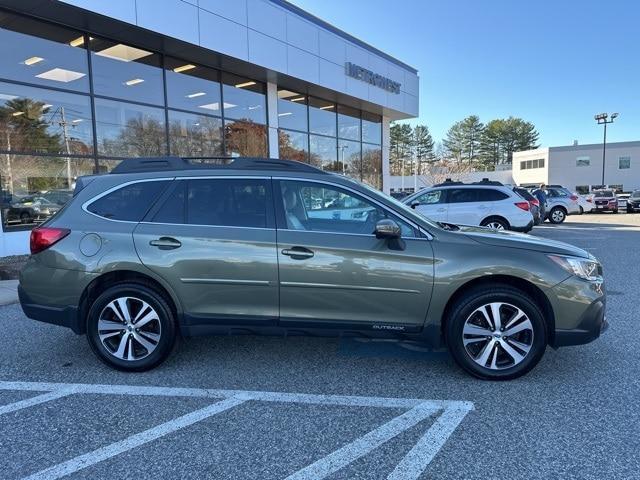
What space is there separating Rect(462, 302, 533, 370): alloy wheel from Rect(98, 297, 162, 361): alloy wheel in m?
2.62

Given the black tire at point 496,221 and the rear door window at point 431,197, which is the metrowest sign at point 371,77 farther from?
the black tire at point 496,221

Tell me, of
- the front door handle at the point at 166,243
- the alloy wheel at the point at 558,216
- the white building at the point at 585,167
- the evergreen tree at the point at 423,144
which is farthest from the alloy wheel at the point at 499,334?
the evergreen tree at the point at 423,144

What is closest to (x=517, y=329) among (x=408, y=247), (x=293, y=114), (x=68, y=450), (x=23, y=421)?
(x=408, y=247)

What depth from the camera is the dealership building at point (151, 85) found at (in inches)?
387

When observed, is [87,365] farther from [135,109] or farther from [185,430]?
[135,109]

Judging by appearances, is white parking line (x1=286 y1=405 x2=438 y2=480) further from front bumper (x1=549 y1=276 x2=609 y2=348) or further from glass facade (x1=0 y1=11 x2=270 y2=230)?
glass facade (x1=0 y1=11 x2=270 y2=230)

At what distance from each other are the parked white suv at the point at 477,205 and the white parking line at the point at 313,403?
894 centimetres

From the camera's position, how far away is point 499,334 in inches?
142

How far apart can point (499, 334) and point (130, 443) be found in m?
2.80

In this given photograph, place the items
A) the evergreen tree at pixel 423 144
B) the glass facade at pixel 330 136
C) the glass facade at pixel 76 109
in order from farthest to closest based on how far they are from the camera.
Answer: the evergreen tree at pixel 423 144
the glass facade at pixel 330 136
the glass facade at pixel 76 109

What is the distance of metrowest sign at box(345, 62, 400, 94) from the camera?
54.6ft

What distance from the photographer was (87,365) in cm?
411

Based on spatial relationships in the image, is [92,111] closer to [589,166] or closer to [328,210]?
[328,210]

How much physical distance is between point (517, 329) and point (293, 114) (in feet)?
46.6
